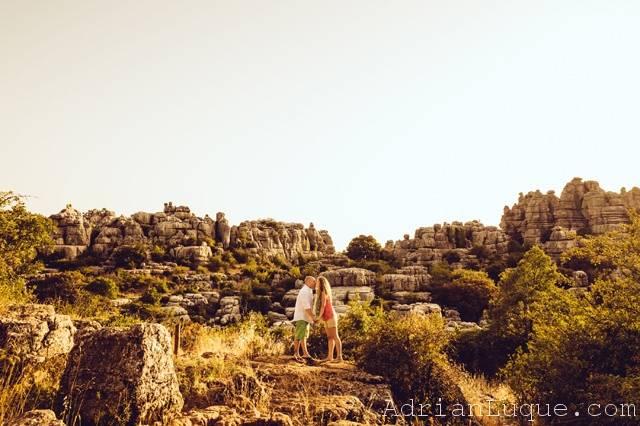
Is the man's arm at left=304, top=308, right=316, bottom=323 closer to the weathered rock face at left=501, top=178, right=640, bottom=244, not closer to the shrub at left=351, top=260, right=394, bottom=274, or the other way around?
the shrub at left=351, top=260, right=394, bottom=274

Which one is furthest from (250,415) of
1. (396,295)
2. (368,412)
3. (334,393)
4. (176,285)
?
(176,285)

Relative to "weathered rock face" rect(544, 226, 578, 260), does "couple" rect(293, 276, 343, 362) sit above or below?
below

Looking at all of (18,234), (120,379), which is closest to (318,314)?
(120,379)

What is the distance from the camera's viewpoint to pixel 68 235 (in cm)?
6956

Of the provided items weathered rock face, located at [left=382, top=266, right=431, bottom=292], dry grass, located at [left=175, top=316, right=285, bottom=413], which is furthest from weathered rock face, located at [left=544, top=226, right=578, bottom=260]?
dry grass, located at [left=175, top=316, right=285, bottom=413]

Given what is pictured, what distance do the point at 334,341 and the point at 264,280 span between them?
5138 cm

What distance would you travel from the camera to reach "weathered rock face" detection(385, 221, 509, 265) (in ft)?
238

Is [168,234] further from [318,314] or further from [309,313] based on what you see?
[318,314]

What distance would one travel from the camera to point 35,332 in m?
6.35

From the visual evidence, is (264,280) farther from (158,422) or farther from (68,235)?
(158,422)

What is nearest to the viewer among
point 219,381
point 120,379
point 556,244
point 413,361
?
point 120,379

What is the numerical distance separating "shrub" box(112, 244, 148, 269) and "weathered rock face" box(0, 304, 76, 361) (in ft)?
196

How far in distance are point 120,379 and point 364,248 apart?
74.6 meters

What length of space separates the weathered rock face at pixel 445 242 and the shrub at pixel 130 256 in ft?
127
